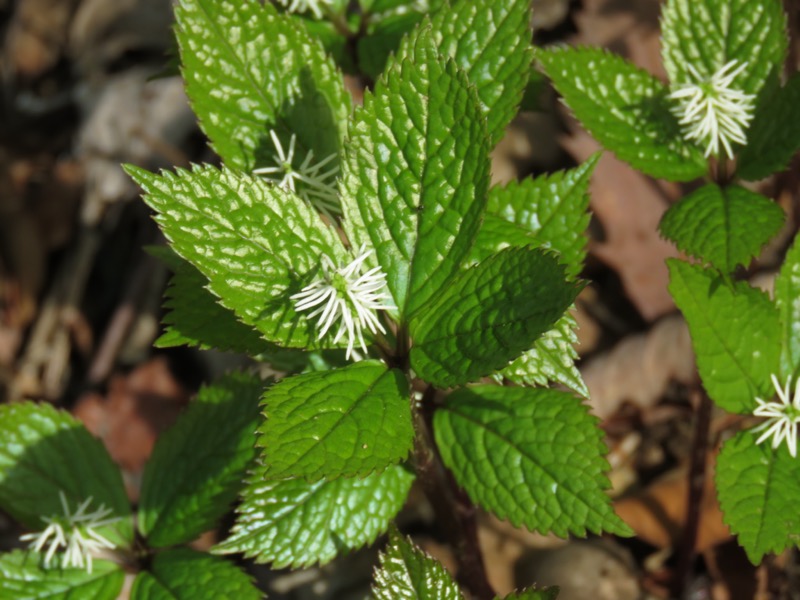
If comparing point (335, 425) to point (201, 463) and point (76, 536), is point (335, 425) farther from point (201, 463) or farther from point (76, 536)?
point (76, 536)

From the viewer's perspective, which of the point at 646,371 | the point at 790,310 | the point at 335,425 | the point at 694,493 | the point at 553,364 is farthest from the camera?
the point at 646,371

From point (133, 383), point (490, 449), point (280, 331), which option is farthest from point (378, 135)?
point (133, 383)

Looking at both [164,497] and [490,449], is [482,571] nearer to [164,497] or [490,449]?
[490,449]

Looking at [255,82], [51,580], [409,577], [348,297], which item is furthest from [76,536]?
[255,82]

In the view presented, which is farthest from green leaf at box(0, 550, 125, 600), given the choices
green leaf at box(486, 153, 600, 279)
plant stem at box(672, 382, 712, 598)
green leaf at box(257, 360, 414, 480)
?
plant stem at box(672, 382, 712, 598)

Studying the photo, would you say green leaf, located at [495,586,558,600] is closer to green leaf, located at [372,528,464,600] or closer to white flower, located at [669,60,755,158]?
green leaf, located at [372,528,464,600]

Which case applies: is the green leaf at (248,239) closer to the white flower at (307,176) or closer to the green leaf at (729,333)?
the white flower at (307,176)
